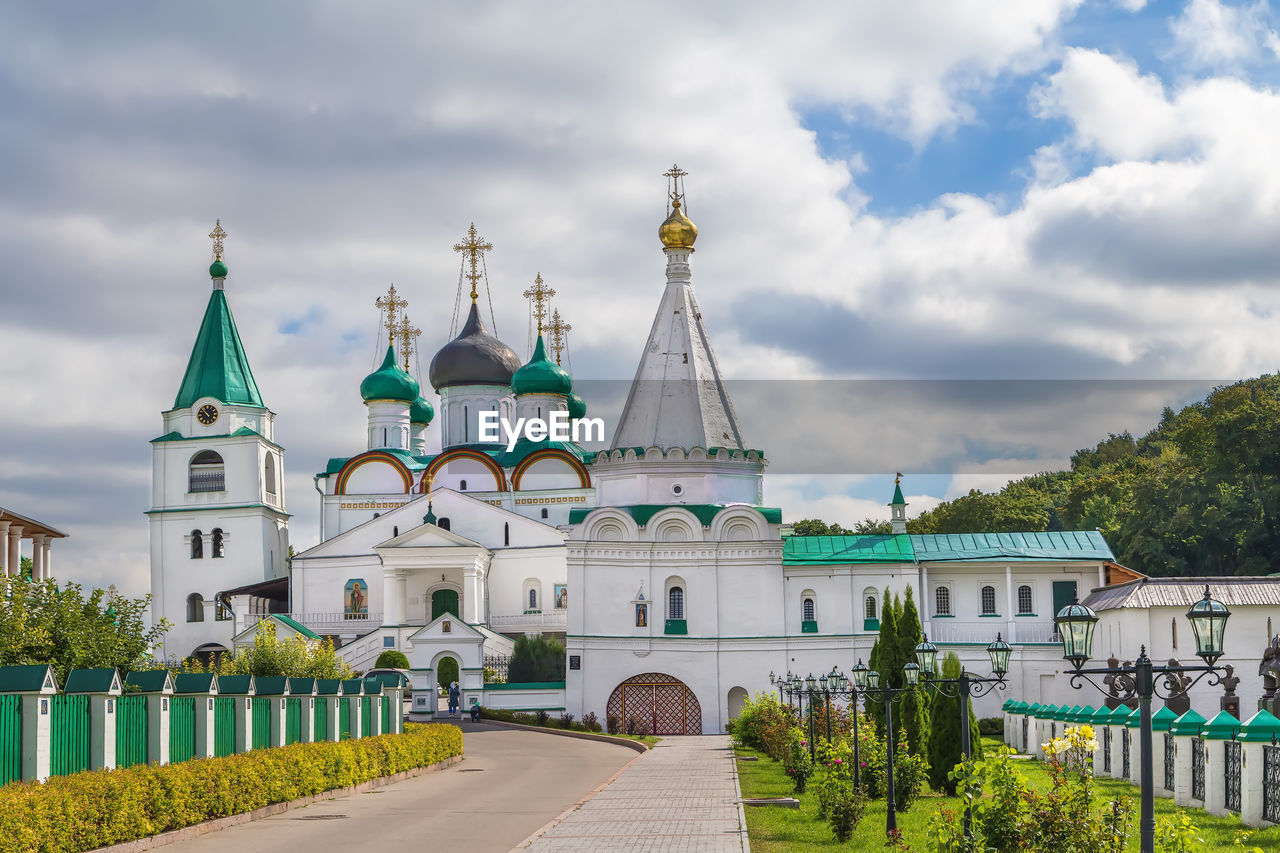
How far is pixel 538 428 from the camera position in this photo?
49281 mm

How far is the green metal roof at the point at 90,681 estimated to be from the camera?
1408 cm

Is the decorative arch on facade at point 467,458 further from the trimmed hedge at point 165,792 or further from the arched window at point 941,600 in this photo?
the trimmed hedge at point 165,792

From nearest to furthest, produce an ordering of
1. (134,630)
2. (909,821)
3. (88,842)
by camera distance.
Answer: (88,842), (909,821), (134,630)

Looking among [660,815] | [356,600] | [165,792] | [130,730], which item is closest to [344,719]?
[130,730]

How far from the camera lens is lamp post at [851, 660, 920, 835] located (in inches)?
555

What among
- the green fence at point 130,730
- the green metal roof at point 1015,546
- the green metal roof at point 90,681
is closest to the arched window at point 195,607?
the green metal roof at point 1015,546

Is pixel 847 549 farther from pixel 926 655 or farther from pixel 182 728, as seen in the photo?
pixel 182 728

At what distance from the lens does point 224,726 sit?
679 inches

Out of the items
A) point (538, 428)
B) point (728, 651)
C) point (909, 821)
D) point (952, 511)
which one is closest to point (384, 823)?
point (909, 821)

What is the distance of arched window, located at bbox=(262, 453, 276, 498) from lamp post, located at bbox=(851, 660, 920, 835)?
2761cm

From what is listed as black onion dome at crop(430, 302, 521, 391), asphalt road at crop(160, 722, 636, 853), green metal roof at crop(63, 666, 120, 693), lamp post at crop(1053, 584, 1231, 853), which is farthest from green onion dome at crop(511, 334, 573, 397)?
lamp post at crop(1053, 584, 1231, 853)

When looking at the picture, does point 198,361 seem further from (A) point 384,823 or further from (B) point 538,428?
(A) point 384,823

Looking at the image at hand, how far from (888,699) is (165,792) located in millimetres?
7035

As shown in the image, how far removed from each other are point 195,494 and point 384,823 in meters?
33.7
